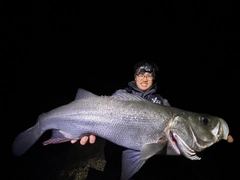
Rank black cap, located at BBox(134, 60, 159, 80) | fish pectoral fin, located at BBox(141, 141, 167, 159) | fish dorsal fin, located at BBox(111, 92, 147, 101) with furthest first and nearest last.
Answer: black cap, located at BBox(134, 60, 159, 80) → fish dorsal fin, located at BBox(111, 92, 147, 101) → fish pectoral fin, located at BBox(141, 141, 167, 159)

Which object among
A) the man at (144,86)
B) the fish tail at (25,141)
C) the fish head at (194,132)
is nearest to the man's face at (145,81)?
the man at (144,86)

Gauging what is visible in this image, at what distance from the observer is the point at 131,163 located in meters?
2.09

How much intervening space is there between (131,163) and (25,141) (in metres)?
1.58

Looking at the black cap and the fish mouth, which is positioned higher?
the black cap

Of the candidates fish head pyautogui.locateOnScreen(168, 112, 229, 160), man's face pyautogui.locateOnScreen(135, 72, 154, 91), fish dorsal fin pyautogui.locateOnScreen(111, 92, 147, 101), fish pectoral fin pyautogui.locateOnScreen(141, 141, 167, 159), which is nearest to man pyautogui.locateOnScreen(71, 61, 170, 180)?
man's face pyautogui.locateOnScreen(135, 72, 154, 91)

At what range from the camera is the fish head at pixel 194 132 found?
6.53 feet

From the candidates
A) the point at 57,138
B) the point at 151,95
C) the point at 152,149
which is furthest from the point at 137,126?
the point at 57,138

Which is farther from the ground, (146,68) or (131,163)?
(146,68)

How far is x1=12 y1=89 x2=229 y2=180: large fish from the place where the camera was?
2020mm

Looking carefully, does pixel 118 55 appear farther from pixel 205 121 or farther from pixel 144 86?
pixel 205 121

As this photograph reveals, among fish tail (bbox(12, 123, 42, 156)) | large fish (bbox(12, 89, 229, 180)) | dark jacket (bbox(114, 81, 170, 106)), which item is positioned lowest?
fish tail (bbox(12, 123, 42, 156))

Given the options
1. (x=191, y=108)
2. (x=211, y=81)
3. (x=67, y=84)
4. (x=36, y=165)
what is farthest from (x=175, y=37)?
(x=36, y=165)

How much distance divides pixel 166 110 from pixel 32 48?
33.9ft

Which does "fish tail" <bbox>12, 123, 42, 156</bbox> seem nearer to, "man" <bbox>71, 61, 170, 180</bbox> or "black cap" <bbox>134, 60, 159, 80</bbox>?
"man" <bbox>71, 61, 170, 180</bbox>
